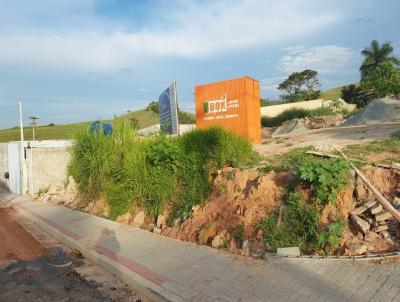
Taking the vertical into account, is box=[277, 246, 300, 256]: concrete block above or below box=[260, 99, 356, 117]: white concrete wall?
below

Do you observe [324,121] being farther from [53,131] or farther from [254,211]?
[53,131]

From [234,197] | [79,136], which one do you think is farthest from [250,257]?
[79,136]

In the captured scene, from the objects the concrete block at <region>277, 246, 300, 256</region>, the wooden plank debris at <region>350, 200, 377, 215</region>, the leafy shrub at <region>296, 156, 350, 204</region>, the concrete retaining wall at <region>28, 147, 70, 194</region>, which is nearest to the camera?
the concrete block at <region>277, 246, 300, 256</region>

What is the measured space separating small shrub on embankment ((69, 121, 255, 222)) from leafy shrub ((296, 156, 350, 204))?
2491 mm

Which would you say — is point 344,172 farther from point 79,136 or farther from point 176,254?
point 79,136

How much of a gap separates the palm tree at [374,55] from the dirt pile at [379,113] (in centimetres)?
3307

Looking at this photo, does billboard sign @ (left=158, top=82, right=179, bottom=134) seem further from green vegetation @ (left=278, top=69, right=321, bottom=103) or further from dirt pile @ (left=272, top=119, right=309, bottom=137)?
green vegetation @ (left=278, top=69, right=321, bottom=103)

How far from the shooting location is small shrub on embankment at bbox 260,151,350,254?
6059 mm

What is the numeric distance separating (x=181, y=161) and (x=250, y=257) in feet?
12.3

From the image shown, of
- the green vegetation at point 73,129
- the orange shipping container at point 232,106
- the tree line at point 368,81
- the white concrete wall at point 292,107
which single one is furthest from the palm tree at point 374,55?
the orange shipping container at point 232,106

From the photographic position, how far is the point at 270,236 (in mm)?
6410

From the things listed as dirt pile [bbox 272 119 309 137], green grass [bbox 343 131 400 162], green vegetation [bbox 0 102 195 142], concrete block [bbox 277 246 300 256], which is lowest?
concrete block [bbox 277 246 300 256]

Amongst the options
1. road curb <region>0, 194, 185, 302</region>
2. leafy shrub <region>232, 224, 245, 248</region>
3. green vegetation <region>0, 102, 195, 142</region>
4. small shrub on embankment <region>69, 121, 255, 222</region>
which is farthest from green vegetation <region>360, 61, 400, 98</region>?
Answer: road curb <region>0, 194, 185, 302</region>

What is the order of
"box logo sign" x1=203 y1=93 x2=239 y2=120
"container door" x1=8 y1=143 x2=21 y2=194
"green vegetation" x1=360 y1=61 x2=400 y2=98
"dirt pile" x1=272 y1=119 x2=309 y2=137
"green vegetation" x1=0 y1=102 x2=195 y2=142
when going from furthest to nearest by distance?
"green vegetation" x1=360 y1=61 x2=400 y2=98 < "dirt pile" x1=272 y1=119 x2=309 y2=137 < "container door" x1=8 y1=143 x2=21 y2=194 < "green vegetation" x1=0 y1=102 x2=195 y2=142 < "box logo sign" x1=203 y1=93 x2=239 y2=120
